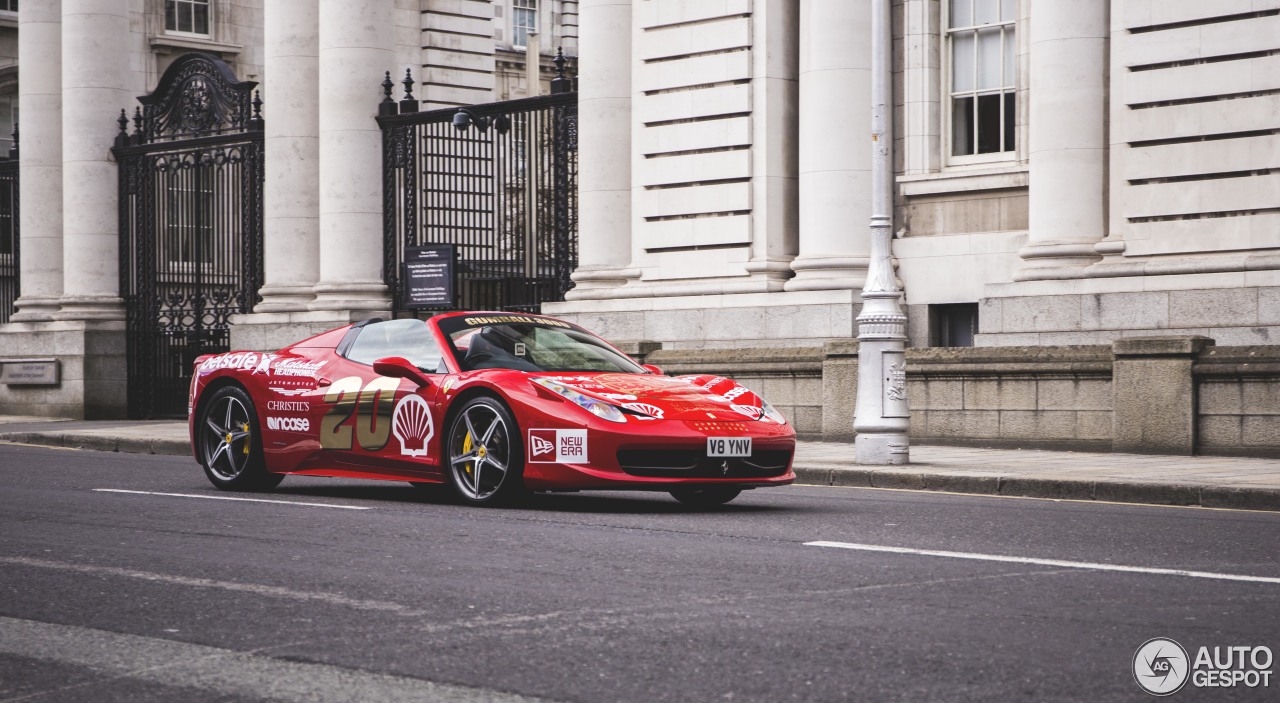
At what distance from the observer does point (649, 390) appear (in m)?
10.6

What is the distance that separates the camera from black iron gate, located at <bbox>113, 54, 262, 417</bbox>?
88.4ft

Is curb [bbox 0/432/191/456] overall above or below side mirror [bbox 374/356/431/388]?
below

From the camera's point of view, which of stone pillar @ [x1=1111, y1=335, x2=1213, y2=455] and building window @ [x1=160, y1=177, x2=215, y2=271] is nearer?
Answer: stone pillar @ [x1=1111, y1=335, x2=1213, y2=455]

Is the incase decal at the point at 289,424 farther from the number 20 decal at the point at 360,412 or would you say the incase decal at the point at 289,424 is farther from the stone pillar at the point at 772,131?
the stone pillar at the point at 772,131

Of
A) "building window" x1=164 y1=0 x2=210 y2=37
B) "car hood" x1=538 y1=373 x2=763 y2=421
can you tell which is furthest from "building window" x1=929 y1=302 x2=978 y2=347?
"building window" x1=164 y1=0 x2=210 y2=37

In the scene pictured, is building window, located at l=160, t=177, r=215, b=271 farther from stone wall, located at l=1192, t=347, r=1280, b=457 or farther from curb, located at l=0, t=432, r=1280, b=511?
stone wall, located at l=1192, t=347, r=1280, b=457

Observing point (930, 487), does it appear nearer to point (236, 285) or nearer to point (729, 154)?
point (729, 154)

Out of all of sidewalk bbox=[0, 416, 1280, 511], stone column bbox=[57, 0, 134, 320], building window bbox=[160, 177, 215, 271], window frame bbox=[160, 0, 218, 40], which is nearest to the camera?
sidewalk bbox=[0, 416, 1280, 511]

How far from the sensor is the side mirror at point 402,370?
36.6ft

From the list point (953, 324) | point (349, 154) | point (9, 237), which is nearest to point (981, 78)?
point (953, 324)

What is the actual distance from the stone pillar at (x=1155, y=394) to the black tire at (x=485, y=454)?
23.9 feet

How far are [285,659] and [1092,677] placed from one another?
2.53m

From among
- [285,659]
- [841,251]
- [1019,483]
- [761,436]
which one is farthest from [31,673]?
[841,251]

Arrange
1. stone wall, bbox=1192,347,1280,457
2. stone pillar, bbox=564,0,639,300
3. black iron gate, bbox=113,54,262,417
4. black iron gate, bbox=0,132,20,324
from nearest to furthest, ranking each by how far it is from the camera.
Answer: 1. stone wall, bbox=1192,347,1280,457
2. stone pillar, bbox=564,0,639,300
3. black iron gate, bbox=113,54,262,417
4. black iron gate, bbox=0,132,20,324
